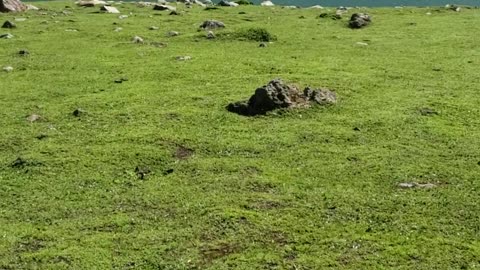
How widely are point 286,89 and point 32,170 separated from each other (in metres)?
5.48

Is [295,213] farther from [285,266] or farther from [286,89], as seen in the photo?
[286,89]

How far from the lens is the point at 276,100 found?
574 inches

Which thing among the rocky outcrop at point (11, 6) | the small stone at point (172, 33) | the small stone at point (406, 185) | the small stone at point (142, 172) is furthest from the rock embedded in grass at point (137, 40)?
the small stone at point (406, 185)

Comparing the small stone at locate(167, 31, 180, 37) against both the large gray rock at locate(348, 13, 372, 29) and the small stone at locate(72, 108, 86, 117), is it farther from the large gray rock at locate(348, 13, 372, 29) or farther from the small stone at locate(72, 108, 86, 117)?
the small stone at locate(72, 108, 86, 117)

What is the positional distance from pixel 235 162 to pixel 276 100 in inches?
109

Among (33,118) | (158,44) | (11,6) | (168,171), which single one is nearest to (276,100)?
(168,171)

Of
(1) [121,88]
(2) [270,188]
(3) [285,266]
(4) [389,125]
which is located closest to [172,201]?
(2) [270,188]

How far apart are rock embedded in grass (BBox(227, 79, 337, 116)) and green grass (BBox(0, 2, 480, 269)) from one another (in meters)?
0.31

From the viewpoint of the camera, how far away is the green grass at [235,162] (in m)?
9.38

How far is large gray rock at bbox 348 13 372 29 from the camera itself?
26.8 metres

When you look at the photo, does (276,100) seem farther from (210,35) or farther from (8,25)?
A: (8,25)

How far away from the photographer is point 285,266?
887 centimetres

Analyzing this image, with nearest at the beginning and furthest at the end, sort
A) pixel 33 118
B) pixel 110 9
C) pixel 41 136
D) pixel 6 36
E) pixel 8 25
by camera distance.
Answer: pixel 41 136, pixel 33 118, pixel 6 36, pixel 8 25, pixel 110 9

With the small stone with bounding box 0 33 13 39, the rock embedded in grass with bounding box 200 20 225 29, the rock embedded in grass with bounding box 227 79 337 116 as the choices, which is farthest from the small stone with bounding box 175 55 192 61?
the small stone with bounding box 0 33 13 39
